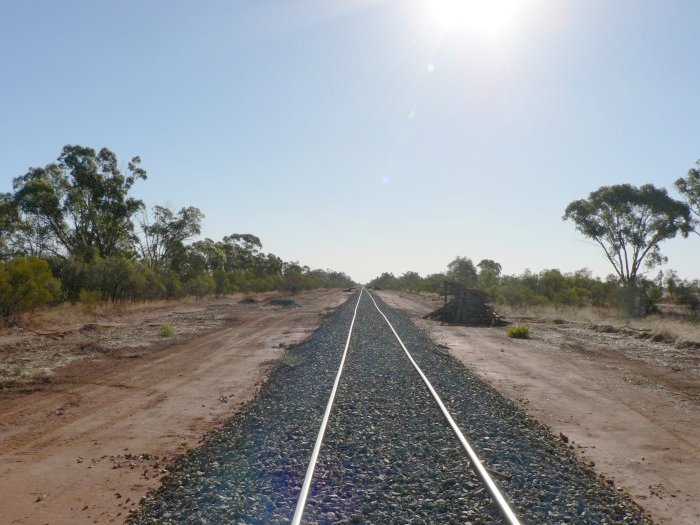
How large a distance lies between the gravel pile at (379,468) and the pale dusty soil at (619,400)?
64 cm

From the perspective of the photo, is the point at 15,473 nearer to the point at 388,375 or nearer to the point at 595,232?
the point at 388,375

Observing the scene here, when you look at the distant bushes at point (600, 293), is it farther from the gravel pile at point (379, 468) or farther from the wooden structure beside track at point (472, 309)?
the gravel pile at point (379, 468)

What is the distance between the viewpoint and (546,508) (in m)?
5.79

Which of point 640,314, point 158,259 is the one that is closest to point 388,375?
point 640,314

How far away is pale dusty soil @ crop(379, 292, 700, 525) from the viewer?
722cm

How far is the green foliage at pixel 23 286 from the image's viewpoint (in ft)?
82.5

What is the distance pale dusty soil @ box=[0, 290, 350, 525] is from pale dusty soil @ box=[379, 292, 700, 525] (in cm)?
578

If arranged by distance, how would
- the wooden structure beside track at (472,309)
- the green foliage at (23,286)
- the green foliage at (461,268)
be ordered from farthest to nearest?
1. the green foliage at (461,268)
2. the wooden structure beside track at (472,309)
3. the green foliage at (23,286)

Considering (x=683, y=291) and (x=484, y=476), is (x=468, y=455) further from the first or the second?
(x=683, y=291)

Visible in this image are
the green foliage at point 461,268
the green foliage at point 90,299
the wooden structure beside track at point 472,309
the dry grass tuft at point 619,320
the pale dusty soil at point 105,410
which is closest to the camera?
the pale dusty soil at point 105,410

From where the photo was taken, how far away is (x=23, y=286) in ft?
85.6

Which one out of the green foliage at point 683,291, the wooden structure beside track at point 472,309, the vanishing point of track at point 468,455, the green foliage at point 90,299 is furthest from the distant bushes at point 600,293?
the vanishing point of track at point 468,455

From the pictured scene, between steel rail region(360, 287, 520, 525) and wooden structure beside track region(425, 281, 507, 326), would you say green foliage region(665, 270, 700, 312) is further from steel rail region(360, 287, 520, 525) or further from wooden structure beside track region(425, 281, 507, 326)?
steel rail region(360, 287, 520, 525)

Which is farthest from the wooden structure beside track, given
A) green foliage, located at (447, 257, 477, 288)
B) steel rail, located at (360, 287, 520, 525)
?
green foliage, located at (447, 257, 477, 288)
